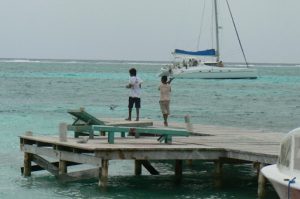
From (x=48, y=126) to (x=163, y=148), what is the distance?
17915 millimetres

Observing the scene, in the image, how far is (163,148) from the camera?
18109mm

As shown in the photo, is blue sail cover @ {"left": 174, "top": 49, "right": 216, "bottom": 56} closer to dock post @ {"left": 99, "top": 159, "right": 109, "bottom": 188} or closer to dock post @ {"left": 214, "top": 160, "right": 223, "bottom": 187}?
dock post @ {"left": 214, "top": 160, "right": 223, "bottom": 187}

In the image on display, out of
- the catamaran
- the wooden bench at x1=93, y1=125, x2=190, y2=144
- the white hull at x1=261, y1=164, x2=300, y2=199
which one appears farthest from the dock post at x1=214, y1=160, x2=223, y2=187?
the catamaran

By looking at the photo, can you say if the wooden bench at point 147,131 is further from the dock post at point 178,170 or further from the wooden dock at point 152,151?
the dock post at point 178,170

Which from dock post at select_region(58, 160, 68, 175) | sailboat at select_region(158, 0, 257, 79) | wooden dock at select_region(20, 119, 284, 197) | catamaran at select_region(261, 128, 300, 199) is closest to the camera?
catamaran at select_region(261, 128, 300, 199)

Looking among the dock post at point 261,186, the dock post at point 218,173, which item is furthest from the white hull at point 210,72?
the dock post at point 261,186

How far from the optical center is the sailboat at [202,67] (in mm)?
91062

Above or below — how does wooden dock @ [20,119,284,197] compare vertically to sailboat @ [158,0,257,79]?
below

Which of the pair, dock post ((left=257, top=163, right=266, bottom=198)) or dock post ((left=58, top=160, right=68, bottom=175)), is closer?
dock post ((left=257, top=163, right=266, bottom=198))

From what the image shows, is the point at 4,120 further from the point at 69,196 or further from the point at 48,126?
the point at 69,196

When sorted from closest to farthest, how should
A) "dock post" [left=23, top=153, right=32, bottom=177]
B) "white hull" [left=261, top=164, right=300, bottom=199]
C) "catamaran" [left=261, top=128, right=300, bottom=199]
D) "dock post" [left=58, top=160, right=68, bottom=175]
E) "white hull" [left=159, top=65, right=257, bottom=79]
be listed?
"white hull" [left=261, top=164, right=300, bottom=199]
"catamaran" [left=261, top=128, right=300, bottom=199]
"dock post" [left=58, top=160, right=68, bottom=175]
"dock post" [left=23, top=153, right=32, bottom=177]
"white hull" [left=159, top=65, right=257, bottom=79]

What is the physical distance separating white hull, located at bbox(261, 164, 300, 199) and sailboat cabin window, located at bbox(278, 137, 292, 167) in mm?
166

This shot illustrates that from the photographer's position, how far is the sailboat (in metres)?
91.1

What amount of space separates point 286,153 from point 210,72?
81.8 metres
